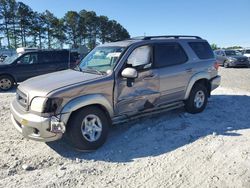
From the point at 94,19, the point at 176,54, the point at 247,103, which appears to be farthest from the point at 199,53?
the point at 94,19

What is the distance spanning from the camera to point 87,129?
4.65 metres

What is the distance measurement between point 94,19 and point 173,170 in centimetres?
6021

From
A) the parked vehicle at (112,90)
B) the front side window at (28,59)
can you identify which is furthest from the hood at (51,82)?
the front side window at (28,59)

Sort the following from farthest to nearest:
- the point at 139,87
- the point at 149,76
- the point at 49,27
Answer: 1. the point at 49,27
2. the point at 149,76
3. the point at 139,87

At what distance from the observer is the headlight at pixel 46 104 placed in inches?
166

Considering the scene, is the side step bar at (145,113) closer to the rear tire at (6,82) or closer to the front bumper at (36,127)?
the front bumper at (36,127)

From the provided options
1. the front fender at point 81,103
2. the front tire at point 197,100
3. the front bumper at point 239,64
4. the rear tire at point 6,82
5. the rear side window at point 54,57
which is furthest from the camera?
the front bumper at point 239,64

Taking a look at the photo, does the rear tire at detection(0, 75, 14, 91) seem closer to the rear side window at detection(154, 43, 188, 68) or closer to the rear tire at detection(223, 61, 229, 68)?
the rear side window at detection(154, 43, 188, 68)

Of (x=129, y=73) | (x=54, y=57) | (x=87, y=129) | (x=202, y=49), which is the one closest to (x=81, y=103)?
(x=87, y=129)

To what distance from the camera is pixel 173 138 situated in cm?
516

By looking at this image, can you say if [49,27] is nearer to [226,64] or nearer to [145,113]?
[226,64]

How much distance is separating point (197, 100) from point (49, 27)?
168 feet

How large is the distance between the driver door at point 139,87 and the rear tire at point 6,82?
835cm

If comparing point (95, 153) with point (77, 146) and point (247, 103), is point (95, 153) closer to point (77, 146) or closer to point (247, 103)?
point (77, 146)
